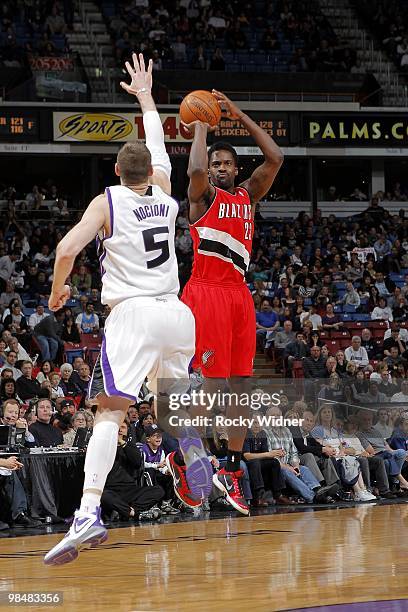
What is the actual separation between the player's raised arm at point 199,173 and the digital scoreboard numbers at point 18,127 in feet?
56.8

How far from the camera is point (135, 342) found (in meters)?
5.93

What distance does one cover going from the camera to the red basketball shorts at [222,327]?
781 centimetres

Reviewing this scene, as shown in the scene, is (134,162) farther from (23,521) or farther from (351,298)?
(351,298)

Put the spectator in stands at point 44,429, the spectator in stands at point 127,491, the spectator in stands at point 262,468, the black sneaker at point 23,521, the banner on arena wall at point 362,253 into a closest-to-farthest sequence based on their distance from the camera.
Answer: the black sneaker at point 23,521, the spectator in stands at point 127,491, the spectator in stands at point 44,429, the spectator in stands at point 262,468, the banner on arena wall at point 362,253

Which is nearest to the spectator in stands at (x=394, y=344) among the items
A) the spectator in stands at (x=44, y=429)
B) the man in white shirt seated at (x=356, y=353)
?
the man in white shirt seated at (x=356, y=353)

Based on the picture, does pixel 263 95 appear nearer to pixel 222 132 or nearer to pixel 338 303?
pixel 222 132

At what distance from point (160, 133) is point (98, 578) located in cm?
313

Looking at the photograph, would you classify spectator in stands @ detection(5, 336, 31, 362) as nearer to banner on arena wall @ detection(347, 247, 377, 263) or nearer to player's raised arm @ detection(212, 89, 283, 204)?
player's raised arm @ detection(212, 89, 283, 204)

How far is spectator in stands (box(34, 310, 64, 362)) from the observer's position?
55.4ft

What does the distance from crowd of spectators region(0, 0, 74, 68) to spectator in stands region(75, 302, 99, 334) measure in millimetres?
9636

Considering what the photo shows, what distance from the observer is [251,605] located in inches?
240

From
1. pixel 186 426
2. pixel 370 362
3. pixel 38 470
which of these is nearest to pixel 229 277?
pixel 186 426

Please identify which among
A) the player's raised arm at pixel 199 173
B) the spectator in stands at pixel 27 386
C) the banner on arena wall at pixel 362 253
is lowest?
the spectator in stands at pixel 27 386

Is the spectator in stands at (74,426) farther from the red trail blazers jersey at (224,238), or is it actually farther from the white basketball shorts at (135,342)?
the white basketball shorts at (135,342)
